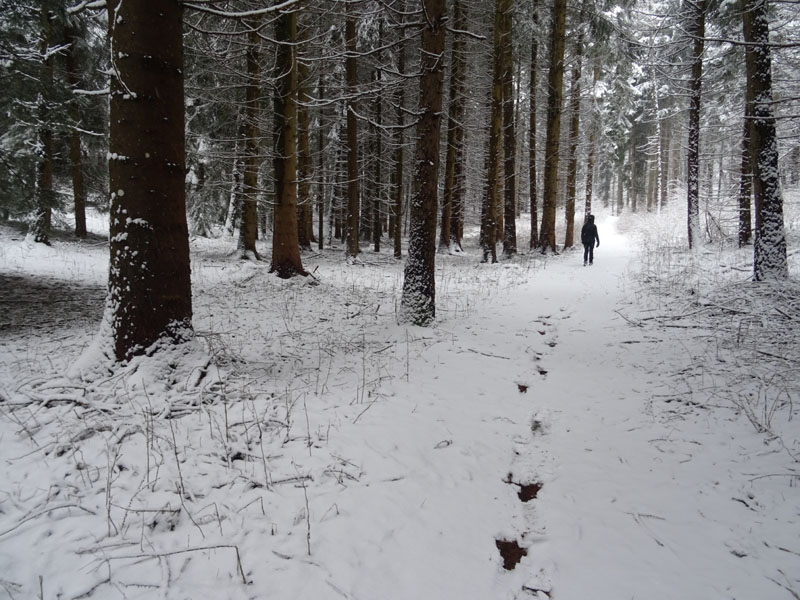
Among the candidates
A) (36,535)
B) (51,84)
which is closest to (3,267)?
(51,84)

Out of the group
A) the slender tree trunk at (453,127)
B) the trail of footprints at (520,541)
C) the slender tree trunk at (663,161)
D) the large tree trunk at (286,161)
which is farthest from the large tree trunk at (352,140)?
the slender tree trunk at (663,161)

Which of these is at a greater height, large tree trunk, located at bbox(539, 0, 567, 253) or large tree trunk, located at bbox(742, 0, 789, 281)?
large tree trunk, located at bbox(539, 0, 567, 253)

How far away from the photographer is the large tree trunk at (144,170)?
13.0 feet

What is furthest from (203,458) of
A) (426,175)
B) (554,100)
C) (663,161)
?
(663,161)

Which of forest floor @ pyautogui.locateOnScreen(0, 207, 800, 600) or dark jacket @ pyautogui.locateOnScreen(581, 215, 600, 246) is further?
dark jacket @ pyautogui.locateOnScreen(581, 215, 600, 246)

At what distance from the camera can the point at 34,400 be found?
3.54 metres

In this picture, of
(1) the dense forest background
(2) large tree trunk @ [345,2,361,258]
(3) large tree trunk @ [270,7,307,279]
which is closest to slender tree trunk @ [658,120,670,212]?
(1) the dense forest background

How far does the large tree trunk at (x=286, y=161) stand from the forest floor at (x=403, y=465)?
386 centimetres

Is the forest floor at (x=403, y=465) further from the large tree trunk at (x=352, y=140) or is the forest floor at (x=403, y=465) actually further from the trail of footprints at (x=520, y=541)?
the large tree trunk at (x=352, y=140)

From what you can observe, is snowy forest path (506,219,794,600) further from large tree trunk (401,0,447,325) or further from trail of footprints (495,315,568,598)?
large tree trunk (401,0,447,325)

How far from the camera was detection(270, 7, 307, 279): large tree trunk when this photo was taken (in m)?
9.72

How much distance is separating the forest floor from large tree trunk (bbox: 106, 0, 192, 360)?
1.55 ft

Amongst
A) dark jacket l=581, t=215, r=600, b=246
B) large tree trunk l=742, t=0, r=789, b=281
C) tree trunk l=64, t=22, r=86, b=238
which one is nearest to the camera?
large tree trunk l=742, t=0, r=789, b=281

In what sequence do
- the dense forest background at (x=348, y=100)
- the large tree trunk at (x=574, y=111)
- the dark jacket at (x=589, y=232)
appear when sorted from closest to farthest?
the dense forest background at (x=348, y=100), the dark jacket at (x=589, y=232), the large tree trunk at (x=574, y=111)
